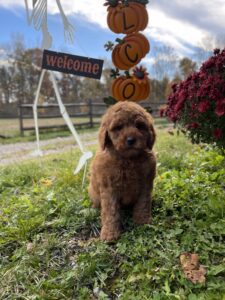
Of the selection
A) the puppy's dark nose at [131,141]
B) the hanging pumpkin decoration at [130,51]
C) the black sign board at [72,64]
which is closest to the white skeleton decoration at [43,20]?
the black sign board at [72,64]

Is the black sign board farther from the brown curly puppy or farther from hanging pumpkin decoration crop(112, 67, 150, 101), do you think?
the brown curly puppy

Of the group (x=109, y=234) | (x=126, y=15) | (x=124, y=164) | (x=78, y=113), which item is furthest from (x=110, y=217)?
(x=78, y=113)

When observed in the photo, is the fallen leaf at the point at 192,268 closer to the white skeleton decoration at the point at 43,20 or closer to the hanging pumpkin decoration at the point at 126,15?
the hanging pumpkin decoration at the point at 126,15

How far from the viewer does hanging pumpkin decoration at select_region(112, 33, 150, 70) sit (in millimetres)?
4090

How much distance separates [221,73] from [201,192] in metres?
1.33

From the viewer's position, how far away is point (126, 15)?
13.2 feet

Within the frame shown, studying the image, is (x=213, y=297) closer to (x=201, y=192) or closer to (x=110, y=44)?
(x=201, y=192)

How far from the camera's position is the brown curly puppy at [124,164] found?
2.95 meters

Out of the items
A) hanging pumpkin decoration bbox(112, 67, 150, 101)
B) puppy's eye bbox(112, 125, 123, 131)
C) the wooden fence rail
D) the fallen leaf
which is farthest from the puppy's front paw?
the wooden fence rail

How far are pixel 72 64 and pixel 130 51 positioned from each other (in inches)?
32.7

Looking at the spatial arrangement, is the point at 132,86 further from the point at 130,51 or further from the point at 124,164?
the point at 124,164

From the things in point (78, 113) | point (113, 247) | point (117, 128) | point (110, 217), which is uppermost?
point (117, 128)

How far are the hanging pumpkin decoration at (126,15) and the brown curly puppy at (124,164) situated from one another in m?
1.37

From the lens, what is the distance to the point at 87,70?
4426mm
